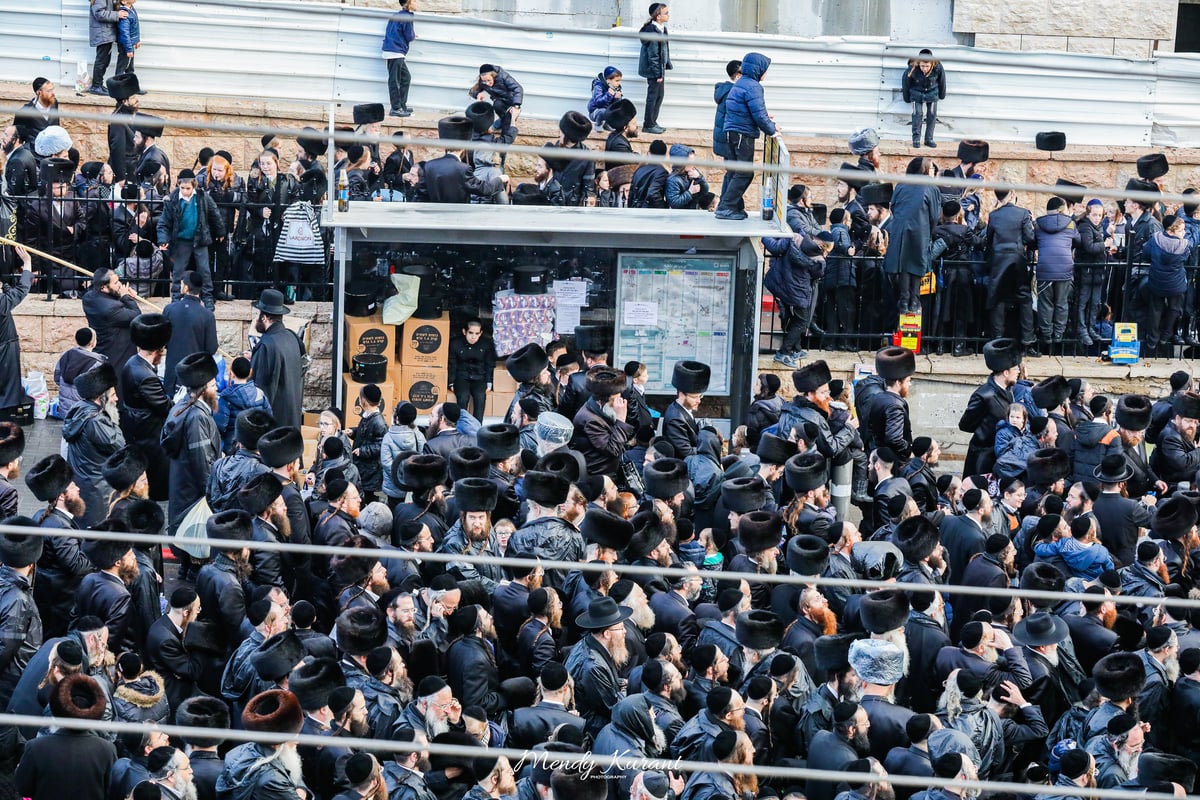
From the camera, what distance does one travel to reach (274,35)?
67.2 ft

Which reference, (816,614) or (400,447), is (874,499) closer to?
(816,614)

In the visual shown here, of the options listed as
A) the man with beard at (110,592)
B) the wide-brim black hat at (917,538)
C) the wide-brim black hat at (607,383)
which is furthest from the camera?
the wide-brim black hat at (607,383)

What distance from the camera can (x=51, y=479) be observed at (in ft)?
34.9

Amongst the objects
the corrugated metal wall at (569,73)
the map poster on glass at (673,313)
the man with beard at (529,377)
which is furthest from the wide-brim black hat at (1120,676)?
the corrugated metal wall at (569,73)

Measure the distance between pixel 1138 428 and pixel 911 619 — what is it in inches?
146

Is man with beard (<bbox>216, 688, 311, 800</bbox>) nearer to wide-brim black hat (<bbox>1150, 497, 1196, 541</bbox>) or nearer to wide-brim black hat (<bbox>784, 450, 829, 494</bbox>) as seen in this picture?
wide-brim black hat (<bbox>784, 450, 829, 494</bbox>)

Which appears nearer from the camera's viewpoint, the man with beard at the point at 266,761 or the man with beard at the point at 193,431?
the man with beard at the point at 266,761

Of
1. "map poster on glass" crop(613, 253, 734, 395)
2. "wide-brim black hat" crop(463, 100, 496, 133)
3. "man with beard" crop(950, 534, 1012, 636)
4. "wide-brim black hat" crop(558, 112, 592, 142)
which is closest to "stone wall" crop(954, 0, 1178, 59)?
"wide-brim black hat" crop(558, 112, 592, 142)

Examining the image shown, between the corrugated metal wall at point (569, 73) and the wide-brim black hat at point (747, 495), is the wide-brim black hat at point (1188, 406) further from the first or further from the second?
the corrugated metal wall at point (569, 73)

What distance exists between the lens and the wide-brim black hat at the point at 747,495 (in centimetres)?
1159

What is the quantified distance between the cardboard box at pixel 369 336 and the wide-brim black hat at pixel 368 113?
352 centimetres

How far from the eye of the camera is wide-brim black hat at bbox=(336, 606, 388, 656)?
9.48 meters

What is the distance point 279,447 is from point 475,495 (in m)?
1.37

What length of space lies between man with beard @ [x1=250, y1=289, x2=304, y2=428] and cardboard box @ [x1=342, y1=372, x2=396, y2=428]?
0.49 metres
